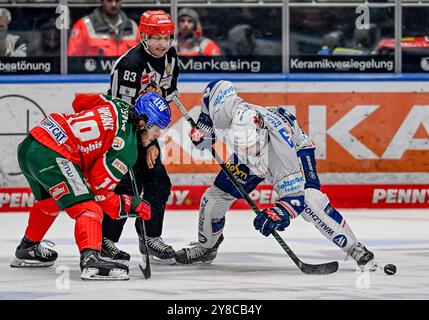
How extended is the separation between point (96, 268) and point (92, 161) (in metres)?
0.59

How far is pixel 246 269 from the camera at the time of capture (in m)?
7.73

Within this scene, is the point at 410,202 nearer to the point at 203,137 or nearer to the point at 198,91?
the point at 198,91

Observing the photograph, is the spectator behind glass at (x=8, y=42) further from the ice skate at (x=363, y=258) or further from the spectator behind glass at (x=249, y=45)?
the ice skate at (x=363, y=258)

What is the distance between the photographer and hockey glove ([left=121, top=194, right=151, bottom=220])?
7.27 meters

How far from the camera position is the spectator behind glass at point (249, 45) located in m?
11.0

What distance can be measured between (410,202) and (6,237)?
349 centimetres

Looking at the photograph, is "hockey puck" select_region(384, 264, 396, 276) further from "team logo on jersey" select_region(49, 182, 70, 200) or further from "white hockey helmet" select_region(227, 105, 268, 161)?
"team logo on jersey" select_region(49, 182, 70, 200)

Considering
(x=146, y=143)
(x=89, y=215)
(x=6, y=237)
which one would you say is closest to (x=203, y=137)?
(x=146, y=143)

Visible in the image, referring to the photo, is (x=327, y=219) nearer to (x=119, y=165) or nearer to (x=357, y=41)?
(x=119, y=165)

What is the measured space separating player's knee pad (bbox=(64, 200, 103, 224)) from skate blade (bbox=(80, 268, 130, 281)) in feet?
0.90

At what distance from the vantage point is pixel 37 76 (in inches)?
424

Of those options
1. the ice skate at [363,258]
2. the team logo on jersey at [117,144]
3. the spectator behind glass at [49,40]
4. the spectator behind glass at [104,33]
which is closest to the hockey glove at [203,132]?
the team logo on jersey at [117,144]

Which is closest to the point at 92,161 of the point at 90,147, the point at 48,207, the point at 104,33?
the point at 90,147

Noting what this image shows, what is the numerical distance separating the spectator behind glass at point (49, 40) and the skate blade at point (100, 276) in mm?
4102
